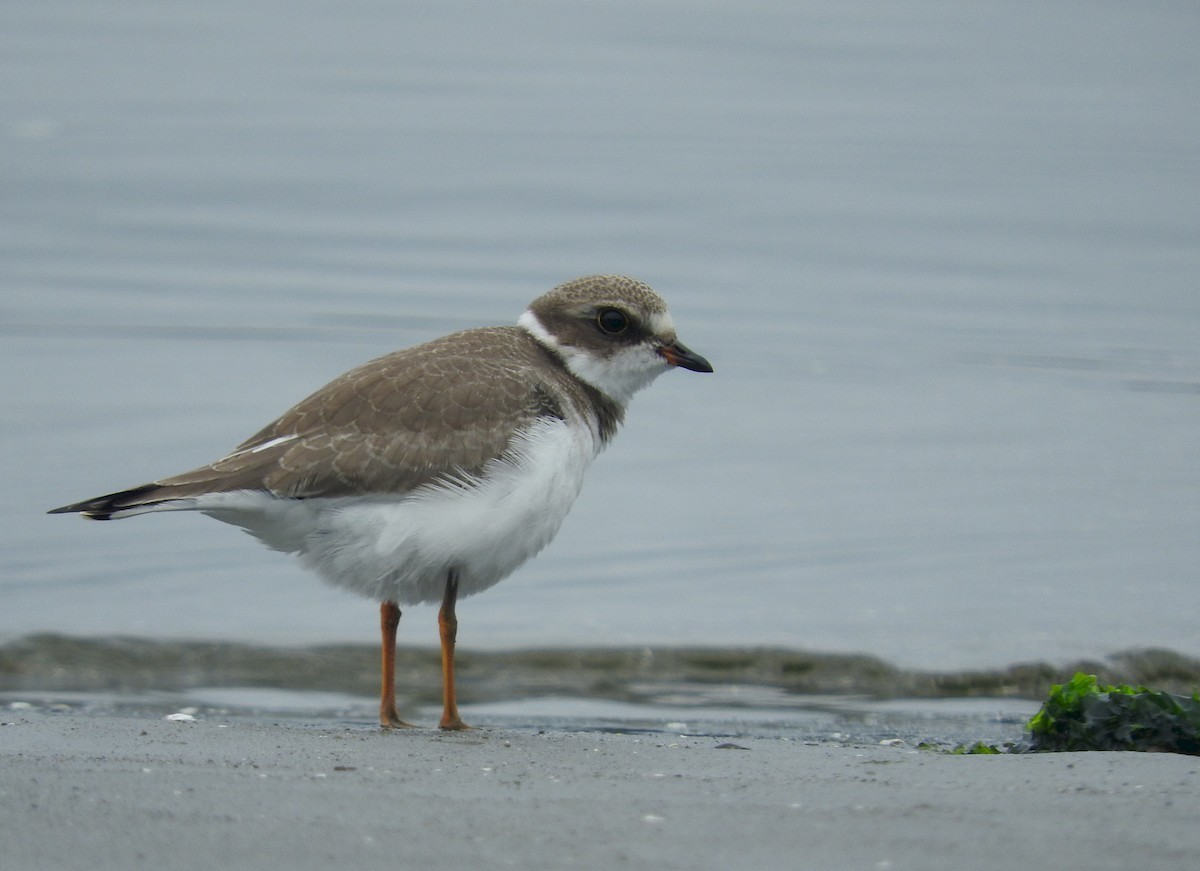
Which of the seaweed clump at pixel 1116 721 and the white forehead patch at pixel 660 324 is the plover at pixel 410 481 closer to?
the white forehead patch at pixel 660 324

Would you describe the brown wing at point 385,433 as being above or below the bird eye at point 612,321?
below

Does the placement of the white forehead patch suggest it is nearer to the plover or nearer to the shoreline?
the plover

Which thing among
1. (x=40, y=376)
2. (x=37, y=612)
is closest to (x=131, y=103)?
(x=40, y=376)

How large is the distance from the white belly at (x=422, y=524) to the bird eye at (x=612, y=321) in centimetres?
71

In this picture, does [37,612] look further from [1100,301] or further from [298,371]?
[1100,301]

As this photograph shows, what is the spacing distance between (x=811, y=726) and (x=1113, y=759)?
2.37 meters

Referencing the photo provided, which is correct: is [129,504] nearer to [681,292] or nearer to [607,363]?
[607,363]

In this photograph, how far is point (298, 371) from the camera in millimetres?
12172

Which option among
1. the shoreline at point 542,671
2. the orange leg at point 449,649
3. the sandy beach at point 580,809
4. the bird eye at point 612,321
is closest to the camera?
the sandy beach at point 580,809

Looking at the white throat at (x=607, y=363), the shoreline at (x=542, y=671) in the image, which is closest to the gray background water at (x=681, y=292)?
the shoreline at (x=542, y=671)

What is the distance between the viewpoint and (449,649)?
623 cm

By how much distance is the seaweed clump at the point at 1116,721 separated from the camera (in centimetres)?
546

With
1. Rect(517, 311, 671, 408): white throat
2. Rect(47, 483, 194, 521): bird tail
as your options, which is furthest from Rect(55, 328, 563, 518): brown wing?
Rect(517, 311, 671, 408): white throat

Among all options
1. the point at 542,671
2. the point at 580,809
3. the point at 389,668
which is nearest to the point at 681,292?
the point at 542,671
